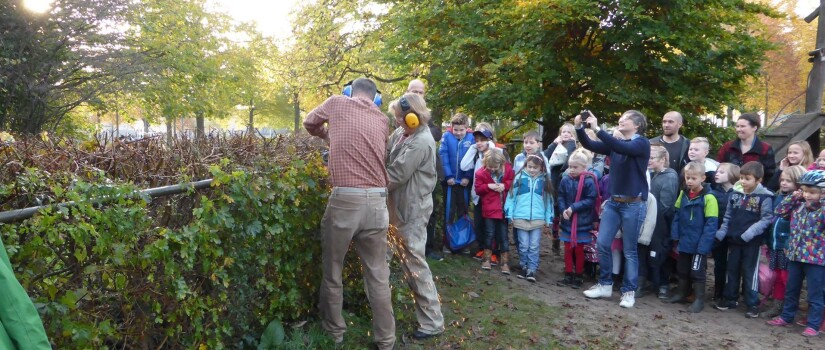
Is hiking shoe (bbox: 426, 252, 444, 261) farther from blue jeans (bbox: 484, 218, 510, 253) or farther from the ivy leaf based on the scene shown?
the ivy leaf

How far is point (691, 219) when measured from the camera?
246 inches

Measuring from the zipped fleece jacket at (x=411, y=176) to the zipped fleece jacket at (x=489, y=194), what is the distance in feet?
8.29

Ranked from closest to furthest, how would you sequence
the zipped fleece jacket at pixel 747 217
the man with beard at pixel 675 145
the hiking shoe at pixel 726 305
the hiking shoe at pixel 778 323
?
the hiking shoe at pixel 778 323, the zipped fleece jacket at pixel 747 217, the hiking shoe at pixel 726 305, the man with beard at pixel 675 145

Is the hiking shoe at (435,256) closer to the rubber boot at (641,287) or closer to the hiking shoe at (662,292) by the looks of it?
the rubber boot at (641,287)

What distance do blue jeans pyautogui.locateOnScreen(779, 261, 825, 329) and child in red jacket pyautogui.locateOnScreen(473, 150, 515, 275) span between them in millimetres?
2899

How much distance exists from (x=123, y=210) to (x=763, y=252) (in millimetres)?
6286

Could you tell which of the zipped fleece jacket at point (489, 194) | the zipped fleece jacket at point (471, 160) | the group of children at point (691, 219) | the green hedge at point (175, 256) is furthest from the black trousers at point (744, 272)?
the green hedge at point (175, 256)

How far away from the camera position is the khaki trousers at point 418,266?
4.71m

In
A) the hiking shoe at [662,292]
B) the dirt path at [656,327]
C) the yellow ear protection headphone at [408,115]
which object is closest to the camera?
the yellow ear protection headphone at [408,115]

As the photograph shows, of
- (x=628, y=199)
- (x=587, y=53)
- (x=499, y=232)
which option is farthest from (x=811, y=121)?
(x=499, y=232)

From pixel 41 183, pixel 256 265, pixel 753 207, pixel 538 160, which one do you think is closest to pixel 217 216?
pixel 256 265

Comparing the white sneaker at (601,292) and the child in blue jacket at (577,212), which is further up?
the child in blue jacket at (577,212)

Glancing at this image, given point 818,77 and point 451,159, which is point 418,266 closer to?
point 451,159

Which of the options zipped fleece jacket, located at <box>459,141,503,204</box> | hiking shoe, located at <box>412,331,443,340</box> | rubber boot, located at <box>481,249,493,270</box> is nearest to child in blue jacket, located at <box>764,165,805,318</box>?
rubber boot, located at <box>481,249,493,270</box>
